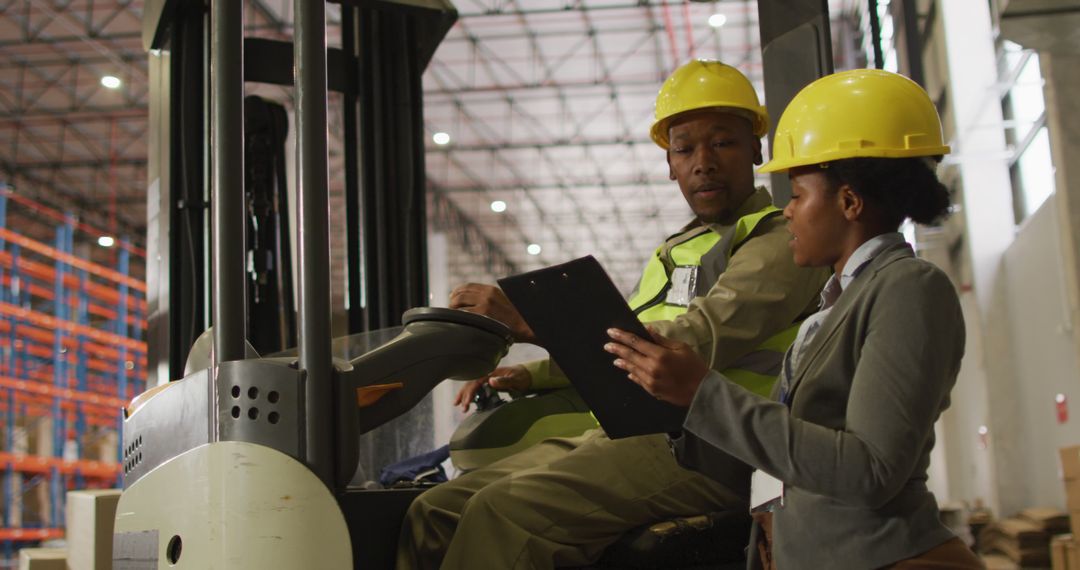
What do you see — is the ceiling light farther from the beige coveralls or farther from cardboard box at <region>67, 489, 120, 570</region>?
the beige coveralls

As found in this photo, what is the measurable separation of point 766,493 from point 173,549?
103 centimetres

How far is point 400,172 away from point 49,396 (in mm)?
11763

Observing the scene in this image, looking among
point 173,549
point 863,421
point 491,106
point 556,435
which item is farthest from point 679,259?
point 491,106

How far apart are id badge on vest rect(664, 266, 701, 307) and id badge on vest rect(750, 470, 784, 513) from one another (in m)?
0.73

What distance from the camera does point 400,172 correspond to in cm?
450

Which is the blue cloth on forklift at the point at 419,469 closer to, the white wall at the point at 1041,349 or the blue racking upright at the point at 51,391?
the white wall at the point at 1041,349

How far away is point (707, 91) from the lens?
294 cm

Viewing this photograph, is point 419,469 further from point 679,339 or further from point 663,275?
point 679,339

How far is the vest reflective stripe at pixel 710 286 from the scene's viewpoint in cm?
262

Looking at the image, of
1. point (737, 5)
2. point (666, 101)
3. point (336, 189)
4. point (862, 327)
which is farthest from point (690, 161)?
point (336, 189)

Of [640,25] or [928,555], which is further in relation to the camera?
[640,25]

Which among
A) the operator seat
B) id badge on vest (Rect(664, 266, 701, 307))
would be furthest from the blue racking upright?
id badge on vest (Rect(664, 266, 701, 307))

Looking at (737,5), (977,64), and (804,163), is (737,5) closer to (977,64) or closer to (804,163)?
(977,64)

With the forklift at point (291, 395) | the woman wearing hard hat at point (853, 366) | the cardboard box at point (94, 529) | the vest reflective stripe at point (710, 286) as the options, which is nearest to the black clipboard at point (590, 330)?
the woman wearing hard hat at point (853, 366)
